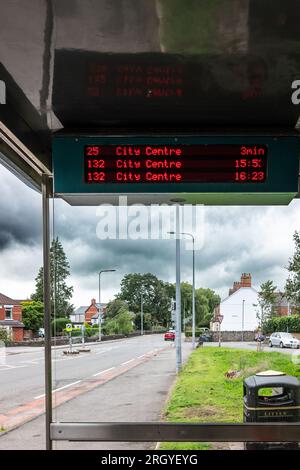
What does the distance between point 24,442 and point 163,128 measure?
3762 mm

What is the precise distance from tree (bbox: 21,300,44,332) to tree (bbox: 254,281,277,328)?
5.31 ft

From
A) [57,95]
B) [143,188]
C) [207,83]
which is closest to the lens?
[207,83]

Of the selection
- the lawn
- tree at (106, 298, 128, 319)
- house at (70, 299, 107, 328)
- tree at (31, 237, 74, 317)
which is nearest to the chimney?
the lawn

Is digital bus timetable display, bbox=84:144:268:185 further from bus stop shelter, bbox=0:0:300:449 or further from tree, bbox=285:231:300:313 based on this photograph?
tree, bbox=285:231:300:313

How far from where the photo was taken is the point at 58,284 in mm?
3535

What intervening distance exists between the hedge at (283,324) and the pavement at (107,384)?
2.14ft

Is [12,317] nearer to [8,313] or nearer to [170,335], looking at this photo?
[8,313]

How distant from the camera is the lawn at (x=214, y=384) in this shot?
3.88 meters

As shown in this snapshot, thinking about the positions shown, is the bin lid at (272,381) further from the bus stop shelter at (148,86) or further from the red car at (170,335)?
the red car at (170,335)

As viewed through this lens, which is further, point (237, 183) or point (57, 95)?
point (237, 183)

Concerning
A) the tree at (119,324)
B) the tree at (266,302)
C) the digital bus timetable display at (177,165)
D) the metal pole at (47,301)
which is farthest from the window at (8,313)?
the tree at (266,302)

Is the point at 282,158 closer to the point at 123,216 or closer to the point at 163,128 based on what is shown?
the point at 163,128

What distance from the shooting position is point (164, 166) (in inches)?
118
